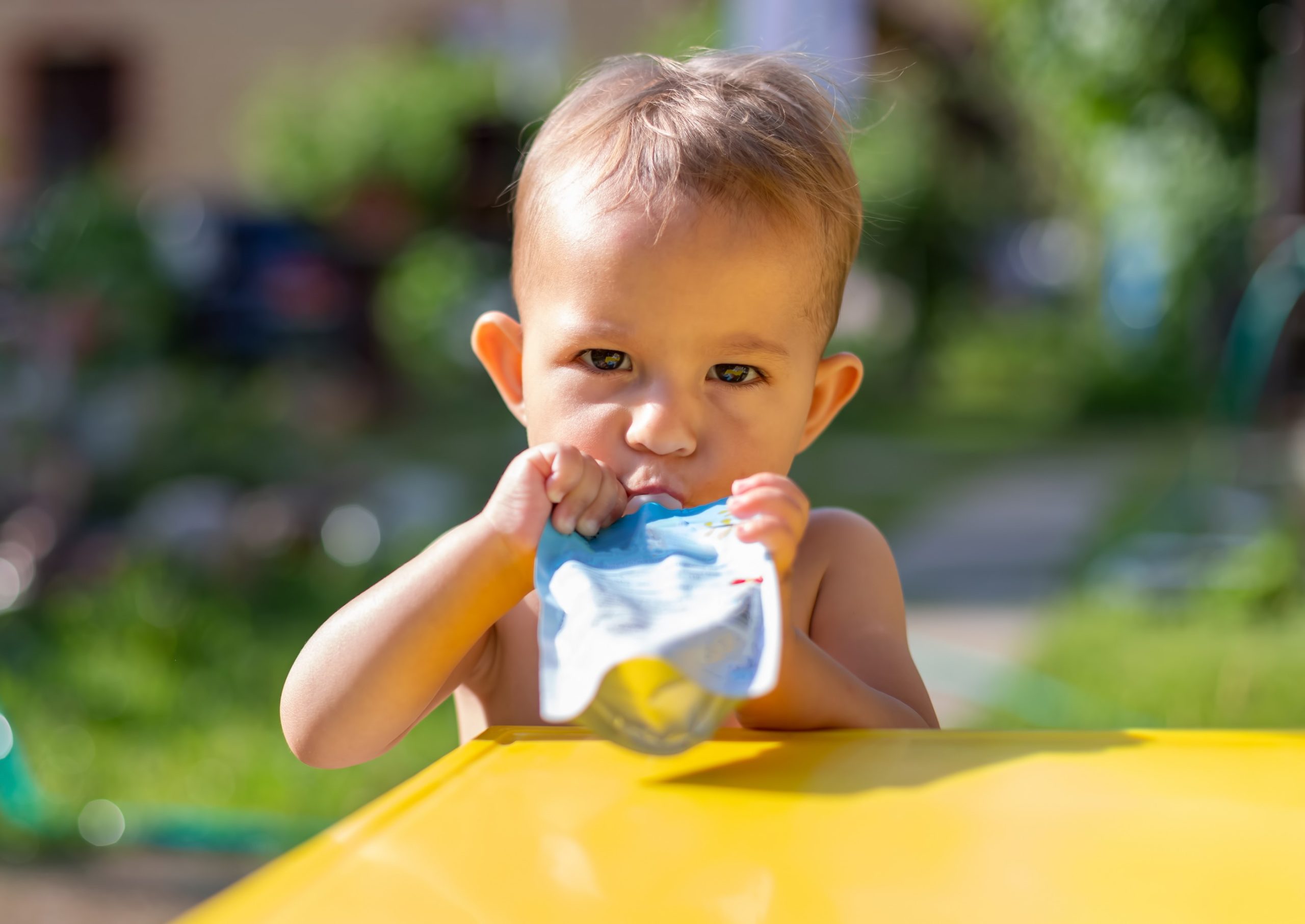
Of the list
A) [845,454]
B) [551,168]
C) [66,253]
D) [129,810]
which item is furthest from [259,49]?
[551,168]

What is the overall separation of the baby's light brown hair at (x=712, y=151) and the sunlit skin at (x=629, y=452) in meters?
0.03

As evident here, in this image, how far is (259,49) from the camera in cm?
1466

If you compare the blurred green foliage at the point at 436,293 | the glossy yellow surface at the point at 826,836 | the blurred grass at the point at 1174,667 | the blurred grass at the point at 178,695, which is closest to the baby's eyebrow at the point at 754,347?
the glossy yellow surface at the point at 826,836

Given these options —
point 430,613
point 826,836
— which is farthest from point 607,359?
point 826,836

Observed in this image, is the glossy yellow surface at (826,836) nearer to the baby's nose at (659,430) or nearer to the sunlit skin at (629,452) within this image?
the sunlit skin at (629,452)

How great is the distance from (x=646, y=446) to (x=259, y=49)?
14.6 metres

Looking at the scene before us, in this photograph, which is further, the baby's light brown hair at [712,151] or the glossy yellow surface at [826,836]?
the baby's light brown hair at [712,151]

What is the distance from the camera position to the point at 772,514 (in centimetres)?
111

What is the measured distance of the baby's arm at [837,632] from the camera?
112 centimetres

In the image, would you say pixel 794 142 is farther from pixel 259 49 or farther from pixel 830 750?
pixel 259 49

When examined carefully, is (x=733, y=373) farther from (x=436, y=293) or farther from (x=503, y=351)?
(x=436, y=293)

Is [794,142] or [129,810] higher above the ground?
[794,142]

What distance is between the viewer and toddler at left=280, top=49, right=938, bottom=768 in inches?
47.9

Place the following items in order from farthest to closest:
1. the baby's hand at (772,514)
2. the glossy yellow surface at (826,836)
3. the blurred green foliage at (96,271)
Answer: the blurred green foliage at (96,271) → the baby's hand at (772,514) → the glossy yellow surface at (826,836)
